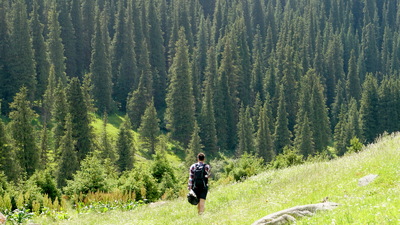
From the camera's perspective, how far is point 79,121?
56844 millimetres

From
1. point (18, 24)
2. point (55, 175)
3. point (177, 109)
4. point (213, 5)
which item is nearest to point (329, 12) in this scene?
point (213, 5)

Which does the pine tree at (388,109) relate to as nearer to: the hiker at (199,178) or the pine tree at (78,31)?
the pine tree at (78,31)

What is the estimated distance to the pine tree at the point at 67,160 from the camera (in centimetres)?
5078

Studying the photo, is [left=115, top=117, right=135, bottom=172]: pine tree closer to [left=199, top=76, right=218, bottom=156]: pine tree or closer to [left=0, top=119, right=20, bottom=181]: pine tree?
[left=0, top=119, right=20, bottom=181]: pine tree

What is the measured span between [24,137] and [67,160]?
516cm

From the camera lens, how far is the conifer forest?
189 ft

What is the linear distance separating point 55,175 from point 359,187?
40.7 metres

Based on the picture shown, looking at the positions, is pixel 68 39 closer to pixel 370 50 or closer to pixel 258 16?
pixel 258 16

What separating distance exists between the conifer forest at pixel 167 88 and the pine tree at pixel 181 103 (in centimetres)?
20

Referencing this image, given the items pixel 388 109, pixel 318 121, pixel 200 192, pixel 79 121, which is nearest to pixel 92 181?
pixel 200 192

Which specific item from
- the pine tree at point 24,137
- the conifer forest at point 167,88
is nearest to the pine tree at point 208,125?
the conifer forest at point 167,88

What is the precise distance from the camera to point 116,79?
11025cm

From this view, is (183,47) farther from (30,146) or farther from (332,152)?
(30,146)

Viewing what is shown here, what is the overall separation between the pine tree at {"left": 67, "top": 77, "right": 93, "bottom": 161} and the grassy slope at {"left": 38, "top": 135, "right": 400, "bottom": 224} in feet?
119
